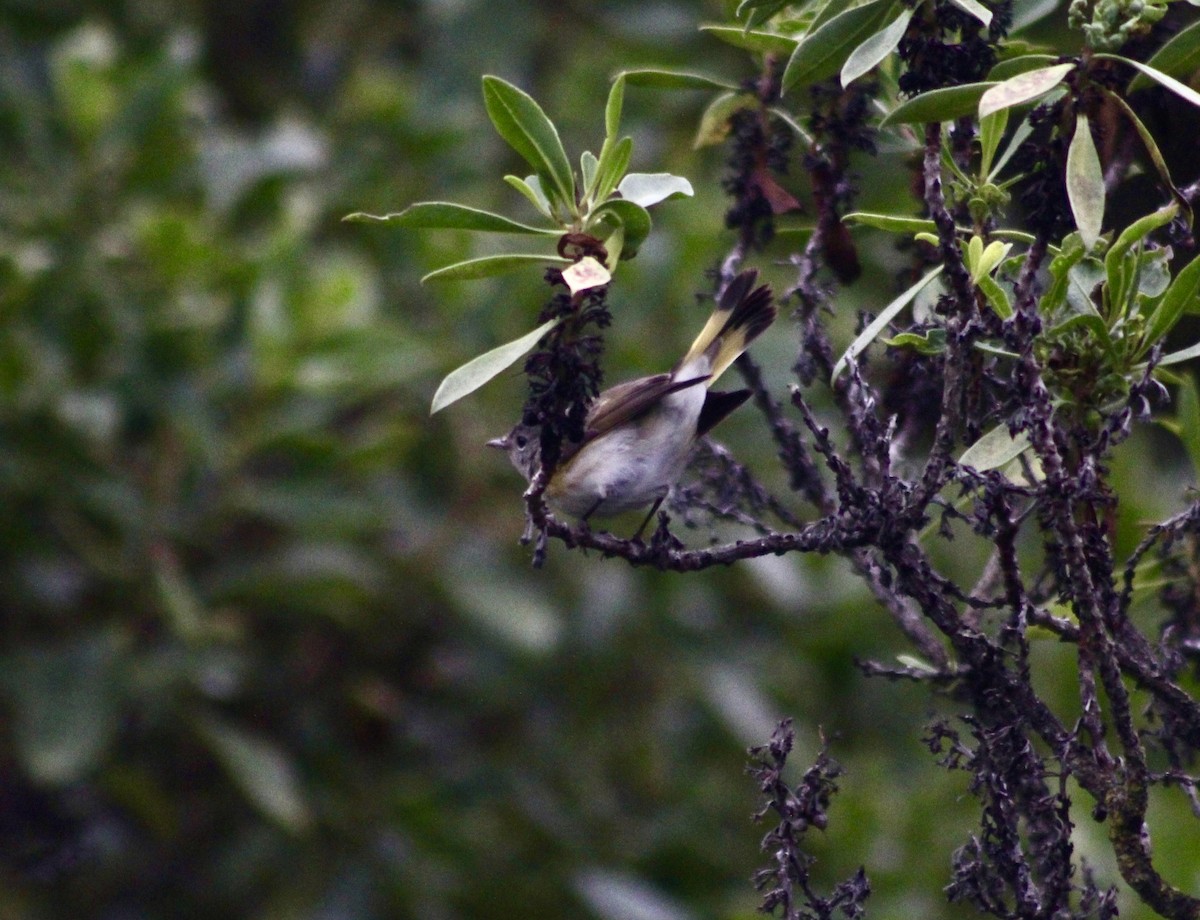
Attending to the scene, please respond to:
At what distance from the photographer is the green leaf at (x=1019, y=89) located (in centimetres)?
134

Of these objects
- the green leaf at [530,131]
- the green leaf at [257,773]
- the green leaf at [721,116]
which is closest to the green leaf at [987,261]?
the green leaf at [530,131]

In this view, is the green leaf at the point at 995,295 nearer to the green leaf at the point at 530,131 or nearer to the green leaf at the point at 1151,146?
the green leaf at the point at 1151,146

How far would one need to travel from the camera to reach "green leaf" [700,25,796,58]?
5.94ft

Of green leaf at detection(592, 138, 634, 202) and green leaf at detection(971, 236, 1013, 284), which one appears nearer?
green leaf at detection(971, 236, 1013, 284)

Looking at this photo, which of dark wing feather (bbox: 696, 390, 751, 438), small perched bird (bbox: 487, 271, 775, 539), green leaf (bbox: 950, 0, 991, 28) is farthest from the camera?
small perched bird (bbox: 487, 271, 775, 539)

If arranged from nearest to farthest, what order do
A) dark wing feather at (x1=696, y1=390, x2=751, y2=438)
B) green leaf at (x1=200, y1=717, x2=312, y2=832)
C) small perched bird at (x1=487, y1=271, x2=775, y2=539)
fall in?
dark wing feather at (x1=696, y1=390, x2=751, y2=438)
small perched bird at (x1=487, y1=271, x2=775, y2=539)
green leaf at (x1=200, y1=717, x2=312, y2=832)

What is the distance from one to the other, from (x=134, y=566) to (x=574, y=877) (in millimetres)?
1771

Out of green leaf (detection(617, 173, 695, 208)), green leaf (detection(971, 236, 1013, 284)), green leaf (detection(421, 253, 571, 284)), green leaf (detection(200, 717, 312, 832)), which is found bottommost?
green leaf (detection(200, 717, 312, 832))

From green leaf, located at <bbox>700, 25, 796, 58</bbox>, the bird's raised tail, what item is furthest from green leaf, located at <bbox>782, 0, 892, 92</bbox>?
the bird's raised tail

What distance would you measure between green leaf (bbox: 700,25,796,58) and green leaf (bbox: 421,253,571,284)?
458 millimetres

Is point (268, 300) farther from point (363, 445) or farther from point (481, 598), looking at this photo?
point (481, 598)

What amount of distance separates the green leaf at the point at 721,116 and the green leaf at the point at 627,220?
0.60 metres

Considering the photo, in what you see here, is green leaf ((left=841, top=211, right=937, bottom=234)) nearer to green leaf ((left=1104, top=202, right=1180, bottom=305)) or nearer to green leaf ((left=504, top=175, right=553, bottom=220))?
green leaf ((left=1104, top=202, right=1180, bottom=305))

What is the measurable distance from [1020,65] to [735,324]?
1.10 m
